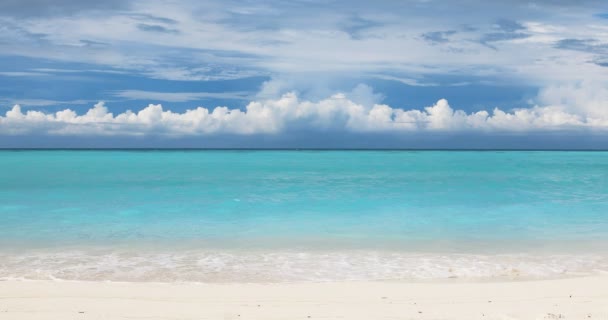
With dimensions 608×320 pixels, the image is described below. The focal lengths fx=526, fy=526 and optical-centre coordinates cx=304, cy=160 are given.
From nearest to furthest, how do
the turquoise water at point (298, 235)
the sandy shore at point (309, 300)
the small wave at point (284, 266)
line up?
the sandy shore at point (309, 300)
the small wave at point (284, 266)
the turquoise water at point (298, 235)

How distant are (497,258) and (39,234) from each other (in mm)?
9890

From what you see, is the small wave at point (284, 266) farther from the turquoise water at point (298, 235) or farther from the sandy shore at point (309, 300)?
the sandy shore at point (309, 300)

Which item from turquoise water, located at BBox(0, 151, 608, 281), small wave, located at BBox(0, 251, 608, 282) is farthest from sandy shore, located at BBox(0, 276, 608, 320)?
turquoise water, located at BBox(0, 151, 608, 281)

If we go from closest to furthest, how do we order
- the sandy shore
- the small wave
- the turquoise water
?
the sandy shore → the small wave → the turquoise water

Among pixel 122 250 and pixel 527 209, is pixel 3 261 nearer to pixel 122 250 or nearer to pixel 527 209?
pixel 122 250

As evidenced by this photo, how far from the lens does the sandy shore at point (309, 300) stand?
18.8 feet

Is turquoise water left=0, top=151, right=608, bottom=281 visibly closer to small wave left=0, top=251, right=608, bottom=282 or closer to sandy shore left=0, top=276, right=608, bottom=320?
small wave left=0, top=251, right=608, bottom=282

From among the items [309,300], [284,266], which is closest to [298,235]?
[284,266]

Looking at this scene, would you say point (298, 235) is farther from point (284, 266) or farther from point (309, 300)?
point (309, 300)

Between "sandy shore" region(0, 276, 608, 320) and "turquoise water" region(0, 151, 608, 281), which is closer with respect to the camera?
Result: "sandy shore" region(0, 276, 608, 320)

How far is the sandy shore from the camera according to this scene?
18.8ft

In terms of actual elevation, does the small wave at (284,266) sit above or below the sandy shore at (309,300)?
below

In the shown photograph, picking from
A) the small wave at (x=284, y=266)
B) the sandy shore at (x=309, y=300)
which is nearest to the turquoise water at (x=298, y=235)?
the small wave at (x=284, y=266)

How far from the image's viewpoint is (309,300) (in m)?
6.32
